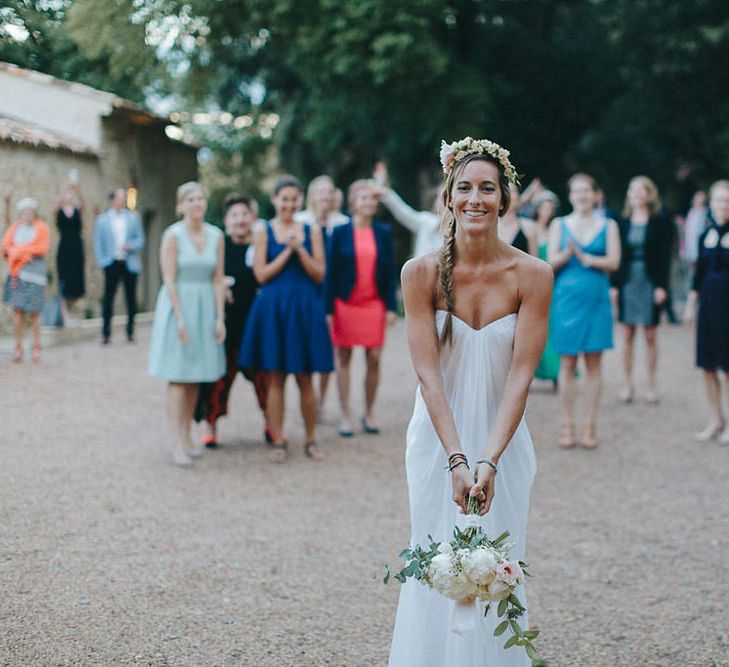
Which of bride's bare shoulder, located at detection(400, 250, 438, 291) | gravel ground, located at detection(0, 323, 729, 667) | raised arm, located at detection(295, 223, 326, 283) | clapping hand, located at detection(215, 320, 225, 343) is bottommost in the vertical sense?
gravel ground, located at detection(0, 323, 729, 667)

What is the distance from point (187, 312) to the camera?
26.1 ft

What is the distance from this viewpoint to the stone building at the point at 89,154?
8883mm

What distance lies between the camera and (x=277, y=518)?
650 cm

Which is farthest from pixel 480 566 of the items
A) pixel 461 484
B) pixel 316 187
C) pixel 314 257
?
pixel 316 187

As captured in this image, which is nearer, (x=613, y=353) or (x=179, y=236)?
(x=179, y=236)

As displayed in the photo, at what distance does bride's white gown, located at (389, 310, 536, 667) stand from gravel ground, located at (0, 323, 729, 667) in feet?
1.69

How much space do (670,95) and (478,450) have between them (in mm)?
23305

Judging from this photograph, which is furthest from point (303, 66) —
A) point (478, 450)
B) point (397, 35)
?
point (478, 450)

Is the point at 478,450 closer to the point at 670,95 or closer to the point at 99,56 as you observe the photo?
the point at 99,56

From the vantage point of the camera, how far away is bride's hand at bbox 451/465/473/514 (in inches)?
130

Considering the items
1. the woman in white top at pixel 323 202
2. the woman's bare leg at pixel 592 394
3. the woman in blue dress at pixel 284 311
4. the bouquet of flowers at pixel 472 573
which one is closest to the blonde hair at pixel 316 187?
→ the woman in white top at pixel 323 202

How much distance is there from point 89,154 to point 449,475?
1302cm

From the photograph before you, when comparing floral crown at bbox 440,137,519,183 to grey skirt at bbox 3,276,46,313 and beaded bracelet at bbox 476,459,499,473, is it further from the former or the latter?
grey skirt at bbox 3,276,46,313

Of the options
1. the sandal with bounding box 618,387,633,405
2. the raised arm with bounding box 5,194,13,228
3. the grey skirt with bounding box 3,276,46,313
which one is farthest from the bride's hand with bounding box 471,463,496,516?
the grey skirt with bounding box 3,276,46,313
